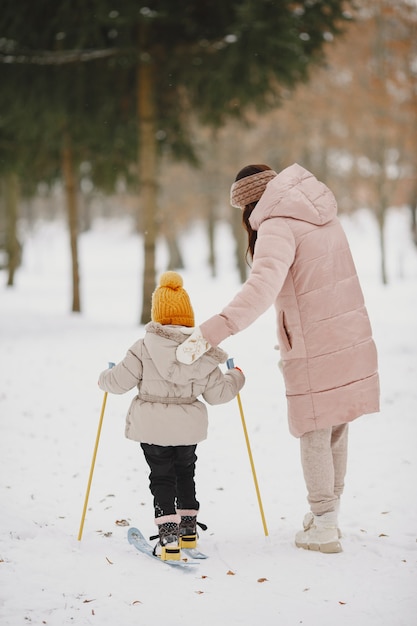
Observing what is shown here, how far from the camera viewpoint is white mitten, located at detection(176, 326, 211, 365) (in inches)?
127

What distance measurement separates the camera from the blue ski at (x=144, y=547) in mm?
3447

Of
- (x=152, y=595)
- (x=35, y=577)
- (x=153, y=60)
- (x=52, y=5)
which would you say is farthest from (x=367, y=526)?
(x=52, y=5)

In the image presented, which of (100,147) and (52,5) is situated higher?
(52,5)

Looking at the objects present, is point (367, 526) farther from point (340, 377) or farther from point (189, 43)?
point (189, 43)

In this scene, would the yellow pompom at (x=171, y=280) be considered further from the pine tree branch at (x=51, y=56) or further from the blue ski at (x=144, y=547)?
the pine tree branch at (x=51, y=56)

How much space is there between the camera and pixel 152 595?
309 cm

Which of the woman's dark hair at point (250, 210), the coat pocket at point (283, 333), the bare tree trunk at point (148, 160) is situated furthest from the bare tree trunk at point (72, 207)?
the coat pocket at point (283, 333)

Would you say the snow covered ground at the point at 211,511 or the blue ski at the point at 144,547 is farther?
the blue ski at the point at 144,547

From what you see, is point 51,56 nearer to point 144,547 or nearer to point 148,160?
point 148,160

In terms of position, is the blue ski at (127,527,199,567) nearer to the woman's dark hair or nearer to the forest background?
the woman's dark hair

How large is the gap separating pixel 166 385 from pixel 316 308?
896 millimetres

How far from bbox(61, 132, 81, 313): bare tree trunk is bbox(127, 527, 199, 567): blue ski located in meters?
10.9

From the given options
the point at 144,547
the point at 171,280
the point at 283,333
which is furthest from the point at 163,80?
the point at 144,547

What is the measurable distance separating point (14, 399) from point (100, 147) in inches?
289
